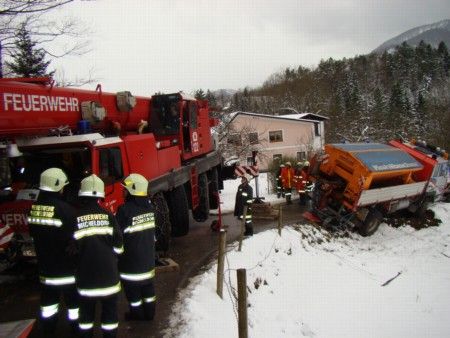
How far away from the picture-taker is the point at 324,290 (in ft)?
29.8

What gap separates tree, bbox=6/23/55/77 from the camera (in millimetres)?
9359

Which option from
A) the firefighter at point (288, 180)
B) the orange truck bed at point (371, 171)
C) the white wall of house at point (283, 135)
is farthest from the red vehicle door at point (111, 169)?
the white wall of house at point (283, 135)

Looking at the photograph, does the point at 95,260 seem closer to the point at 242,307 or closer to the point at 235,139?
the point at 242,307

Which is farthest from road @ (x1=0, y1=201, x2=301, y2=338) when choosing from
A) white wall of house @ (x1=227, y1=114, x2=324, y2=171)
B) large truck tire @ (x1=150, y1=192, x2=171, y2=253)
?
white wall of house @ (x1=227, y1=114, x2=324, y2=171)

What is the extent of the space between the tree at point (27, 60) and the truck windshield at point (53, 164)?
3.93 metres

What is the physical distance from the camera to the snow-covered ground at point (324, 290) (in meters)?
6.55

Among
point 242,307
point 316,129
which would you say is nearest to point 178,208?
point 242,307

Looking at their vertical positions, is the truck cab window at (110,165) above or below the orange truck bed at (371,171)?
above

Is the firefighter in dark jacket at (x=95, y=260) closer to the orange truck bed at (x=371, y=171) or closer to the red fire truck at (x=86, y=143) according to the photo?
the red fire truck at (x=86, y=143)

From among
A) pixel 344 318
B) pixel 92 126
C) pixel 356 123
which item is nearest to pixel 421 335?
pixel 344 318

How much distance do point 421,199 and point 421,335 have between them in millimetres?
7883

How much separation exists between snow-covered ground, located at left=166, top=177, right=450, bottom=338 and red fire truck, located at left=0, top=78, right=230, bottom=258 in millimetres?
1872

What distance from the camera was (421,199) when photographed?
1499cm

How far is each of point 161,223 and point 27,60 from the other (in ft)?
26.9
